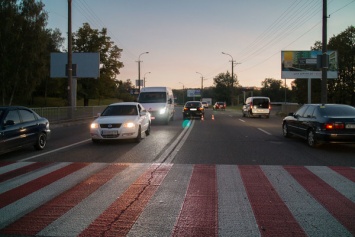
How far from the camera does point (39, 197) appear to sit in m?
5.68

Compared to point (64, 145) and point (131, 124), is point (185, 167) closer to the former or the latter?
point (131, 124)

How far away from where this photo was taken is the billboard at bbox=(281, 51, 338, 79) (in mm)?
43094

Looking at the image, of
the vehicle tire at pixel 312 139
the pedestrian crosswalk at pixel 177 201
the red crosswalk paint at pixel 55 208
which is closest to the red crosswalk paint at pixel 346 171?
the pedestrian crosswalk at pixel 177 201

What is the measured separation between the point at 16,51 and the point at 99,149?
125ft

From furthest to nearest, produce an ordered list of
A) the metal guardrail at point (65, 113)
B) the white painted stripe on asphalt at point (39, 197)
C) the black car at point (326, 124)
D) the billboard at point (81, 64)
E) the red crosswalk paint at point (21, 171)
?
the billboard at point (81, 64), the metal guardrail at point (65, 113), the black car at point (326, 124), the red crosswalk paint at point (21, 171), the white painted stripe on asphalt at point (39, 197)

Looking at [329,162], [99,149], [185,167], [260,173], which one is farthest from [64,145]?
[329,162]

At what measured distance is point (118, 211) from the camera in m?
4.93

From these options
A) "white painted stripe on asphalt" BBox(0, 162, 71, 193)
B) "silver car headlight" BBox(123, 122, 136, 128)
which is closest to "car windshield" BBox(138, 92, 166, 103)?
"silver car headlight" BBox(123, 122, 136, 128)

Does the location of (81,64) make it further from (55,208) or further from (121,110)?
(55,208)

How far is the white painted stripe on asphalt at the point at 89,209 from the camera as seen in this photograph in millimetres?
4238

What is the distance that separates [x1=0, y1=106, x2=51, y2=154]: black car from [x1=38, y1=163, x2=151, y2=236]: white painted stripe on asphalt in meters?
3.95

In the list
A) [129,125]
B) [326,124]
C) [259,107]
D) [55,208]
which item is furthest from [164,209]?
[259,107]

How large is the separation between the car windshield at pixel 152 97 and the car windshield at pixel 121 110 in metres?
9.50

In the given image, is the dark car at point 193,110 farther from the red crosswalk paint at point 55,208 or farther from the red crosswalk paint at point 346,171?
the red crosswalk paint at point 55,208
